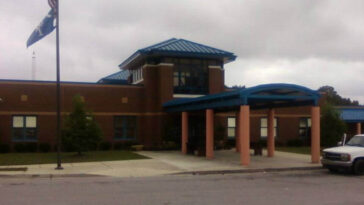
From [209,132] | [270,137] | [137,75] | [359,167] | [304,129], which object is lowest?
[359,167]

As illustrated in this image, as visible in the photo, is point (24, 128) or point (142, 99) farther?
point (142, 99)

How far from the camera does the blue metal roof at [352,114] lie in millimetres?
38094

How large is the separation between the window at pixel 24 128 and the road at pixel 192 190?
1440 cm

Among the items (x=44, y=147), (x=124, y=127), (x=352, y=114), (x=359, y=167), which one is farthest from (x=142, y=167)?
(x=352, y=114)

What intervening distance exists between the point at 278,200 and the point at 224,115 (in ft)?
79.4

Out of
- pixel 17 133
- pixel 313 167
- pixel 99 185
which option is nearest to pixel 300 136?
pixel 313 167

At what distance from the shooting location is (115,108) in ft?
109

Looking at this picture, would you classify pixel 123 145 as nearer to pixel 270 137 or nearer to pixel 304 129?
pixel 270 137

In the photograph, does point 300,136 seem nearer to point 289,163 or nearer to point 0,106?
point 289,163

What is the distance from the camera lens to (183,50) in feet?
108

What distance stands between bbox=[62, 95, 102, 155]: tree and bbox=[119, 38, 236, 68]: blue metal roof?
749 cm

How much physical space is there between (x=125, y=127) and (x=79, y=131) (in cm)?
722

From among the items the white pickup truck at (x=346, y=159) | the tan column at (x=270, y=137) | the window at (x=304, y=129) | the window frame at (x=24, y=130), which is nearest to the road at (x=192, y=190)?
the white pickup truck at (x=346, y=159)

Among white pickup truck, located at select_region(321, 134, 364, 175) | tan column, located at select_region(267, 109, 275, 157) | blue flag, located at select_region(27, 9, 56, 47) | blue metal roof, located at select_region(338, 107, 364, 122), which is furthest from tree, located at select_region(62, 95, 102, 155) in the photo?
blue metal roof, located at select_region(338, 107, 364, 122)
